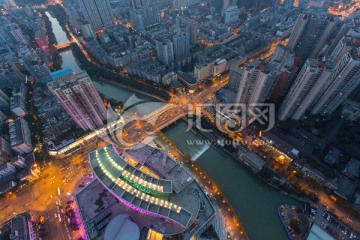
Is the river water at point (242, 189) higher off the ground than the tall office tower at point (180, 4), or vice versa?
the tall office tower at point (180, 4)

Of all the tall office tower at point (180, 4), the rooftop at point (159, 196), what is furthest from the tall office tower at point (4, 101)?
the tall office tower at point (180, 4)

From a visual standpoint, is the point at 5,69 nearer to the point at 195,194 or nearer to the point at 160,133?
the point at 160,133

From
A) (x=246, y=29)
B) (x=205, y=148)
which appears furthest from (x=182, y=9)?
(x=205, y=148)

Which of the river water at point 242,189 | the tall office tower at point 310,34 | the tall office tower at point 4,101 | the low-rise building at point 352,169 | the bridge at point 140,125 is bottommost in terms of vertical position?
the river water at point 242,189

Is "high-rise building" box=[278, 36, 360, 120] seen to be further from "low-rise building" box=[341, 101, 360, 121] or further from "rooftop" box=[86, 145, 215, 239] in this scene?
"rooftop" box=[86, 145, 215, 239]

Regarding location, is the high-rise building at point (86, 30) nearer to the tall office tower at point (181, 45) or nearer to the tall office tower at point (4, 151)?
the tall office tower at point (181, 45)
